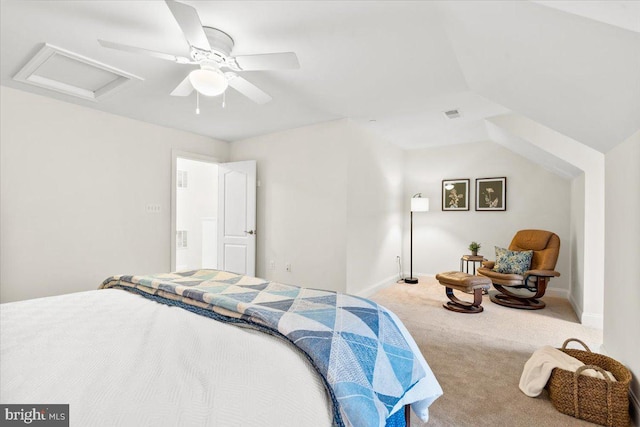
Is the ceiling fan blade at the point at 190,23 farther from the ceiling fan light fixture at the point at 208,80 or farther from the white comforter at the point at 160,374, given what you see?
the white comforter at the point at 160,374

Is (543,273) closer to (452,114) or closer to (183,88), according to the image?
(452,114)

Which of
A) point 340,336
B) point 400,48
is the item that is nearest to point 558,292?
point 400,48

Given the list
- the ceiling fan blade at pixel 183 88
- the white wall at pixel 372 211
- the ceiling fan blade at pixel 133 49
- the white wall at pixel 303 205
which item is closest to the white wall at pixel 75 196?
the white wall at pixel 303 205

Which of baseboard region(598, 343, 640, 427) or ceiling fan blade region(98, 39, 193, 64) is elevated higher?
ceiling fan blade region(98, 39, 193, 64)

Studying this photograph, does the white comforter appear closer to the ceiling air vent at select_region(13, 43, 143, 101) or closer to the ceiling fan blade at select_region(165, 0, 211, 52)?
the ceiling fan blade at select_region(165, 0, 211, 52)

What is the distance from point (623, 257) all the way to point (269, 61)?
263cm

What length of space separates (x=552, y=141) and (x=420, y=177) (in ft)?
8.08

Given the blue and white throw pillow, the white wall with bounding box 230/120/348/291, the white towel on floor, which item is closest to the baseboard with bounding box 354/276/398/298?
the white wall with bounding box 230/120/348/291

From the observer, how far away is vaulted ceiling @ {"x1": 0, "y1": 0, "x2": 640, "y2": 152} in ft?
4.66

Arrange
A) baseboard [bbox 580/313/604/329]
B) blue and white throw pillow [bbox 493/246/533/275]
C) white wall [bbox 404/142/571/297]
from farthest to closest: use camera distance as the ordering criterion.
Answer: white wall [bbox 404/142/571/297] → blue and white throw pillow [bbox 493/246/533/275] → baseboard [bbox 580/313/604/329]

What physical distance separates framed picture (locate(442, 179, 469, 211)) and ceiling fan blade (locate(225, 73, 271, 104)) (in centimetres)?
410

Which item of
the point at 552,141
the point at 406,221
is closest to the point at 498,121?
the point at 552,141

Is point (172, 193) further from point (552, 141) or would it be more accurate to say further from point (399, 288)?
point (552, 141)

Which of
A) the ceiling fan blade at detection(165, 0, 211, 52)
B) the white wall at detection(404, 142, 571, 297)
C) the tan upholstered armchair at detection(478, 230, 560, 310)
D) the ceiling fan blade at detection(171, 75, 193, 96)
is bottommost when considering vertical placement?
the tan upholstered armchair at detection(478, 230, 560, 310)
